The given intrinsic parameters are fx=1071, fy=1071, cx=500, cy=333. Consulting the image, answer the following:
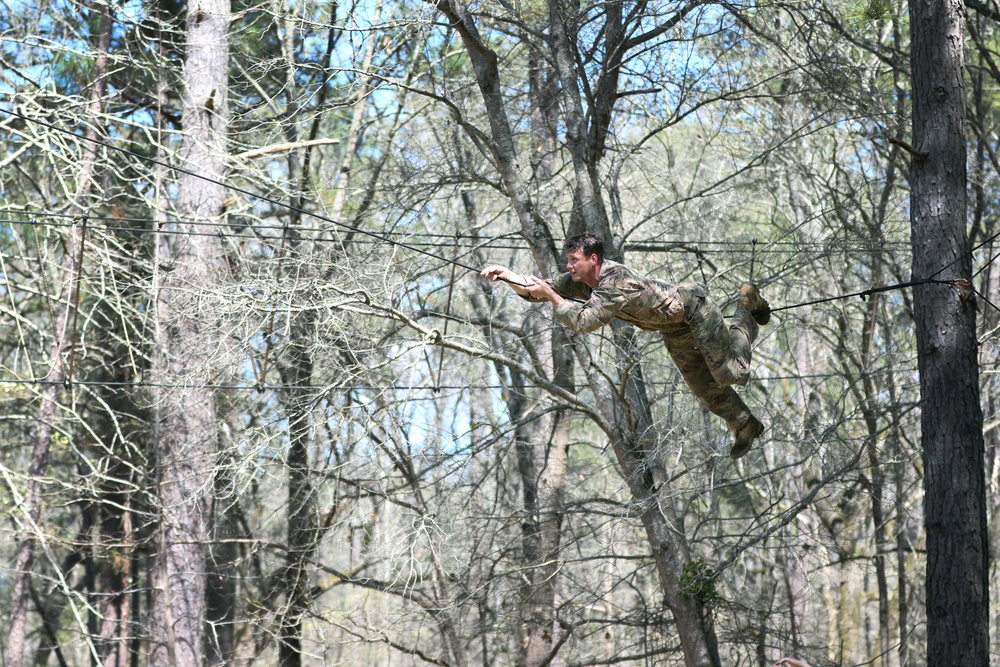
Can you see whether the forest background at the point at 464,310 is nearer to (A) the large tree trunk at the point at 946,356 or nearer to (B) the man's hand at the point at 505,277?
(A) the large tree trunk at the point at 946,356

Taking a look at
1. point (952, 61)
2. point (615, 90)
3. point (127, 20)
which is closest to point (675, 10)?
point (615, 90)

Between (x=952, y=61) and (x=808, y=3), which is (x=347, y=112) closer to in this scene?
(x=808, y=3)

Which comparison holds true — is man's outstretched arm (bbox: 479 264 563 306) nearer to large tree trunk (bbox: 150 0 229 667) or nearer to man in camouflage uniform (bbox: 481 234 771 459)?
man in camouflage uniform (bbox: 481 234 771 459)

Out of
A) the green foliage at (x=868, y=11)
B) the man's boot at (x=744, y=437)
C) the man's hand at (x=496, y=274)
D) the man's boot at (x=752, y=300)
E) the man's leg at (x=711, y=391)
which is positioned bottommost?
the man's boot at (x=744, y=437)

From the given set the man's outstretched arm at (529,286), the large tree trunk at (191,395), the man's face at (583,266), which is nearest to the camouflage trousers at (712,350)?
the man's face at (583,266)

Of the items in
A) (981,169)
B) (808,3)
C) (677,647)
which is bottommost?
(677,647)

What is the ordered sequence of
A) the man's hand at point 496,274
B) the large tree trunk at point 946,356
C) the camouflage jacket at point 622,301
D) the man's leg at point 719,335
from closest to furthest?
1. the man's hand at point 496,274
2. the camouflage jacket at point 622,301
3. the man's leg at point 719,335
4. the large tree trunk at point 946,356

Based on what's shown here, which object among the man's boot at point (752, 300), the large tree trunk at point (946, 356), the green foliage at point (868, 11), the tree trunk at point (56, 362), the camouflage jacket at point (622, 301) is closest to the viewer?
the camouflage jacket at point (622, 301)

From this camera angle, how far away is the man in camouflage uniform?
588cm

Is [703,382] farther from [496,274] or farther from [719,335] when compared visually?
[496,274]

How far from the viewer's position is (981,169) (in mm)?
11211

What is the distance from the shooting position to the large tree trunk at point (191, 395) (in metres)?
10.8

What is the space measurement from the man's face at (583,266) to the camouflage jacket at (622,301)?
0.05 meters

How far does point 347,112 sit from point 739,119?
19.1 ft
